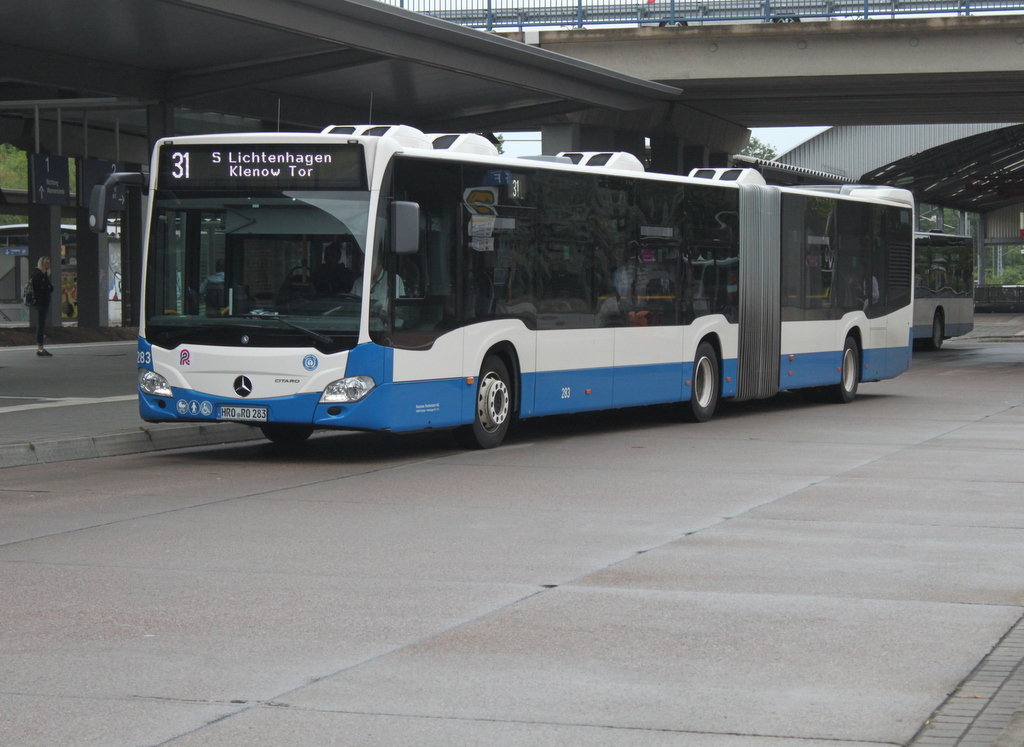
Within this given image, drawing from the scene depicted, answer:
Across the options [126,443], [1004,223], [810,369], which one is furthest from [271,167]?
[1004,223]

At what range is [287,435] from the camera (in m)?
15.2

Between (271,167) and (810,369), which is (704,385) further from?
(271,167)

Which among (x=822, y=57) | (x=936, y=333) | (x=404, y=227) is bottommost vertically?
(x=936, y=333)

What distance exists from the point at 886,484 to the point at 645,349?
5.41 metres

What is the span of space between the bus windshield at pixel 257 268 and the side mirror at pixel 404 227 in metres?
0.26

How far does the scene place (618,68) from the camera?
31.8 m

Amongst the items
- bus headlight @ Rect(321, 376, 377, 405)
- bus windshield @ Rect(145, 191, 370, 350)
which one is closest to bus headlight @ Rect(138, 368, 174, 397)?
bus windshield @ Rect(145, 191, 370, 350)

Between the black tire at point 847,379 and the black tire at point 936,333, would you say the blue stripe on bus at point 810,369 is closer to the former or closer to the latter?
the black tire at point 847,379

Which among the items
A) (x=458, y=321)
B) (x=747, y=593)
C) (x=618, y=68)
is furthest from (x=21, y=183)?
(x=747, y=593)

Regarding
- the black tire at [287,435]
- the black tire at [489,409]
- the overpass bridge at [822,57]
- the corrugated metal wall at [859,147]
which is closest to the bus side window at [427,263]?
the black tire at [489,409]

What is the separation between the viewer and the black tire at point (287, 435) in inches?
585

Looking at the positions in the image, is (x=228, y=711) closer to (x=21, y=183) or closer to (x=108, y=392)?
(x=108, y=392)

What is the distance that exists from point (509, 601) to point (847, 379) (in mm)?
15738

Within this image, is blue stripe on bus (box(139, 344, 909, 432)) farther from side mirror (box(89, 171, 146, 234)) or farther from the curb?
side mirror (box(89, 171, 146, 234))
